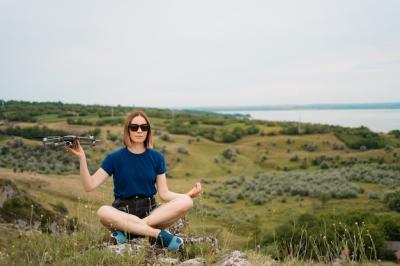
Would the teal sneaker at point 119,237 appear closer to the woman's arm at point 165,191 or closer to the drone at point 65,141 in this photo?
the woman's arm at point 165,191

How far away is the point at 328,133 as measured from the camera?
3570 inches

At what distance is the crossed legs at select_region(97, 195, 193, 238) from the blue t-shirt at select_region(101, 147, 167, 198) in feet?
1.10

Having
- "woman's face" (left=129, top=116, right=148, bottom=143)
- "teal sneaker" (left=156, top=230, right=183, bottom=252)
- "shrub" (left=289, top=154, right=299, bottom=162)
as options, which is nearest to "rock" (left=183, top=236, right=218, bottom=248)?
"teal sneaker" (left=156, top=230, right=183, bottom=252)

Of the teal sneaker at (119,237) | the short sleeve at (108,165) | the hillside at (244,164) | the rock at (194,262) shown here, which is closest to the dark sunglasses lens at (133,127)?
the short sleeve at (108,165)

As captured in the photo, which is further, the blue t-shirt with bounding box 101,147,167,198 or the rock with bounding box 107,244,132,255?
the blue t-shirt with bounding box 101,147,167,198

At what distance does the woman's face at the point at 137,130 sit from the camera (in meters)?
6.54

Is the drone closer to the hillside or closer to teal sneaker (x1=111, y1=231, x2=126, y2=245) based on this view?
teal sneaker (x1=111, y1=231, x2=126, y2=245)

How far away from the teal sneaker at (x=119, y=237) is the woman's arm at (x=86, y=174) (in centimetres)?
66

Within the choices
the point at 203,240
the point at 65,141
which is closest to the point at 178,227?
the point at 203,240

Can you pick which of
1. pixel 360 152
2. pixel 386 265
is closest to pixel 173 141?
pixel 360 152

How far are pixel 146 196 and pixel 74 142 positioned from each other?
4.02 ft

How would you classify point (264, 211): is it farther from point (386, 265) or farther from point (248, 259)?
point (248, 259)

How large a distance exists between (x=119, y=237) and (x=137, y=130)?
1420mm

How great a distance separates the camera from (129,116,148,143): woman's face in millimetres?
6539
